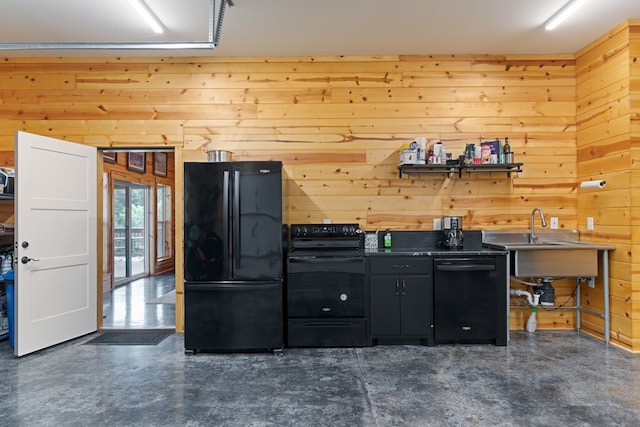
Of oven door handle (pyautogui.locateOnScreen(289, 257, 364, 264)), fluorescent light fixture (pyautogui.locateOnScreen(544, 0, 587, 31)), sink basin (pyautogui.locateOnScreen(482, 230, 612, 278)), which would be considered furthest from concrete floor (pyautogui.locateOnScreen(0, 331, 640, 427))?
fluorescent light fixture (pyautogui.locateOnScreen(544, 0, 587, 31))

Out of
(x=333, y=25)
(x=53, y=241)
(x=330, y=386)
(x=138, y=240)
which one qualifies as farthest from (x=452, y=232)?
(x=138, y=240)

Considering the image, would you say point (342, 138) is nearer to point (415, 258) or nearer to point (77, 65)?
point (415, 258)

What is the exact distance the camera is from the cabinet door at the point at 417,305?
371 cm

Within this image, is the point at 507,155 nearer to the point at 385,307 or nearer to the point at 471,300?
the point at 471,300

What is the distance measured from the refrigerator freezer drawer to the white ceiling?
2364 millimetres

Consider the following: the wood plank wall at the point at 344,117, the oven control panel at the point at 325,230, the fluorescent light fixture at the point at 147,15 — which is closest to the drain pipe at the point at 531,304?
the wood plank wall at the point at 344,117

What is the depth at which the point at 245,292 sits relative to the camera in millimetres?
3582

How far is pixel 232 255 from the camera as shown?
359 centimetres

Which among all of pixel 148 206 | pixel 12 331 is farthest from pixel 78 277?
pixel 148 206

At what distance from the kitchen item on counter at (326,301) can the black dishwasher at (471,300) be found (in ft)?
2.36

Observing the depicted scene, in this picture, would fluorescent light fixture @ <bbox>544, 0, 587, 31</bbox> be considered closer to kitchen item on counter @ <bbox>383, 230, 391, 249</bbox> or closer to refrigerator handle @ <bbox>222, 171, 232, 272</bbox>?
kitchen item on counter @ <bbox>383, 230, 391, 249</bbox>

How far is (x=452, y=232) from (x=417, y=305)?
2.85ft

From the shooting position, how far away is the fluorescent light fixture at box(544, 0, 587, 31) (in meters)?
3.29

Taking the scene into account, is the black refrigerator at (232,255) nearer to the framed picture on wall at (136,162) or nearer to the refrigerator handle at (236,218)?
the refrigerator handle at (236,218)
